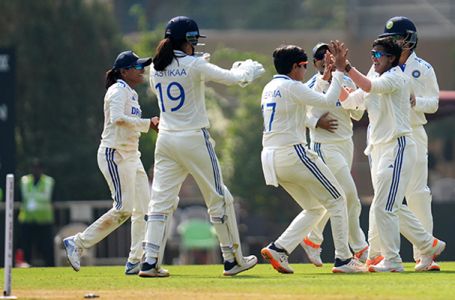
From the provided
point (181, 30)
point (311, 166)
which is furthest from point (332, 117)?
point (181, 30)

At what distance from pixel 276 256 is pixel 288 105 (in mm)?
1501

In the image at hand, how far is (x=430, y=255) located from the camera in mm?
8766

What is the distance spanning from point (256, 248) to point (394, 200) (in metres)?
10.3

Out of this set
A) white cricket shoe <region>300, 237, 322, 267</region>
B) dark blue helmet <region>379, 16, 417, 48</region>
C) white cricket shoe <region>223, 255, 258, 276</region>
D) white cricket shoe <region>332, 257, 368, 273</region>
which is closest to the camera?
white cricket shoe <region>223, 255, 258, 276</region>

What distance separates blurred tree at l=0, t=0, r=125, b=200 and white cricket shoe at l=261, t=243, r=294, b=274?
14.8 metres

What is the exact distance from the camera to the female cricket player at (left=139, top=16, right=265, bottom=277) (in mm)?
8094

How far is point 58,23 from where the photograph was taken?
86.0ft

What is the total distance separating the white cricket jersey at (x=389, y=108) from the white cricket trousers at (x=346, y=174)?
0.82m

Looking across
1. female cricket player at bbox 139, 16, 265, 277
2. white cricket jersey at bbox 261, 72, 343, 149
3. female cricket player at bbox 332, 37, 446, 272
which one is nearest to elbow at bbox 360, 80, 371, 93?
female cricket player at bbox 332, 37, 446, 272

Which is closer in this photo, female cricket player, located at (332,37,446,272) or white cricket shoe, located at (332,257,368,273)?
female cricket player, located at (332,37,446,272)

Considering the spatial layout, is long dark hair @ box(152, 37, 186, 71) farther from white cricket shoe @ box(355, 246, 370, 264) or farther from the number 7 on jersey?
white cricket shoe @ box(355, 246, 370, 264)

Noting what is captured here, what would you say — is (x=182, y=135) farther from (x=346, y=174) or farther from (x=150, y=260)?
(x=346, y=174)

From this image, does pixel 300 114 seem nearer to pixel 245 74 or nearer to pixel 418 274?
pixel 245 74

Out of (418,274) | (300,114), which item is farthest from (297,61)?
(418,274)
